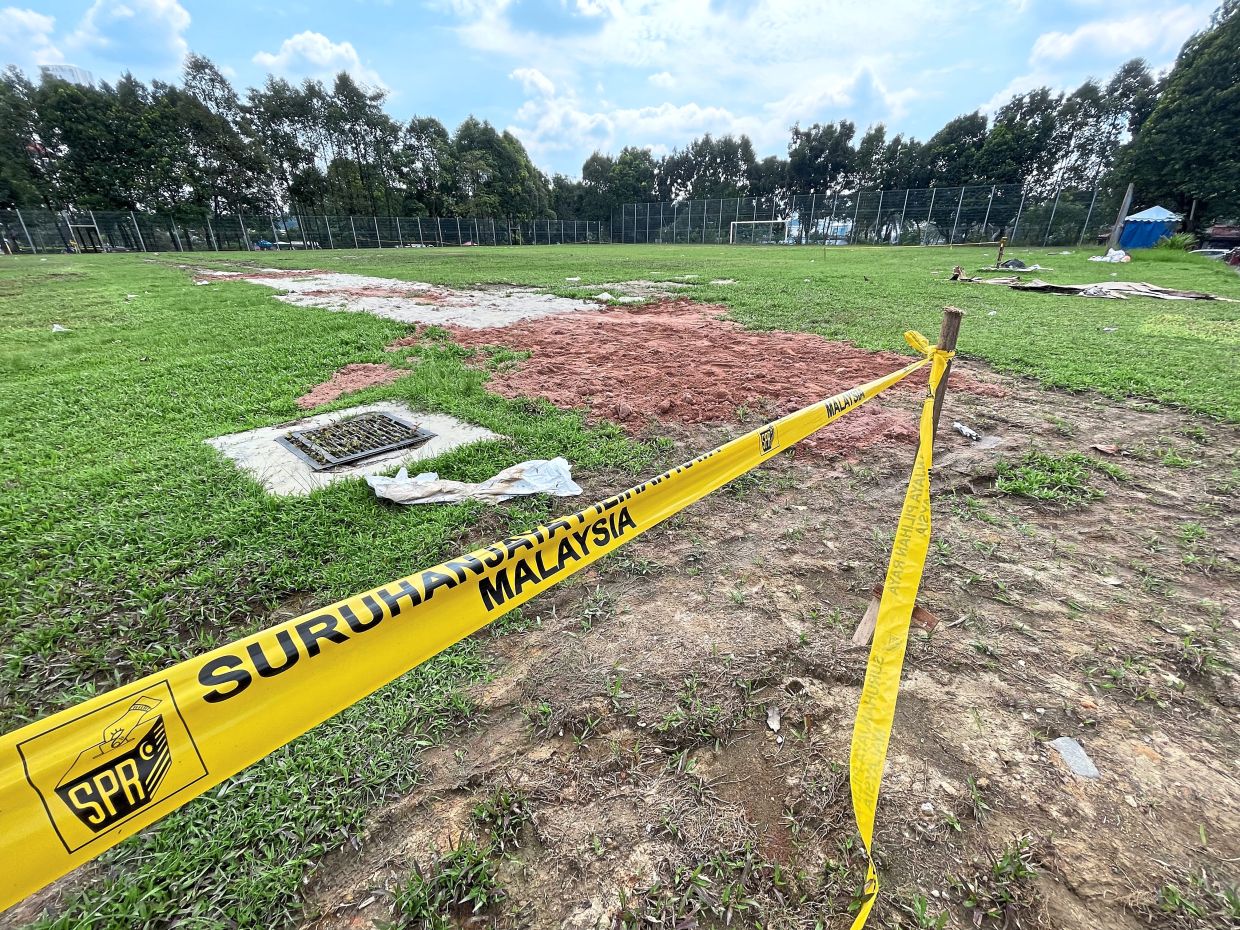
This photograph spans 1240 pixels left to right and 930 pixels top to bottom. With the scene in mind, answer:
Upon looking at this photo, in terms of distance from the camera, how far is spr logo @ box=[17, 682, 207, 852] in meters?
0.73

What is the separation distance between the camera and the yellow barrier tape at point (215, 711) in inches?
28.5

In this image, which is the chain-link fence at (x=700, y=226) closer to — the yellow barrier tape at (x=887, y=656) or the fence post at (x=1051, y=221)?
the fence post at (x=1051, y=221)

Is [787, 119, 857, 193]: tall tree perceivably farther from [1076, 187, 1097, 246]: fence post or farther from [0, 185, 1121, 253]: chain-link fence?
[1076, 187, 1097, 246]: fence post

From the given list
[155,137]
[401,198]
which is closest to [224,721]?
[155,137]

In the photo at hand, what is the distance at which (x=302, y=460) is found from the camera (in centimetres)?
321

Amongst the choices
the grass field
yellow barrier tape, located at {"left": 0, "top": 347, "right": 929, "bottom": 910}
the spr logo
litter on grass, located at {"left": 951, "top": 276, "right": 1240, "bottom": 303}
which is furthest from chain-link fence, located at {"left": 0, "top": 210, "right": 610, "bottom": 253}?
the spr logo

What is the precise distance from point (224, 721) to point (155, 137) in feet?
157

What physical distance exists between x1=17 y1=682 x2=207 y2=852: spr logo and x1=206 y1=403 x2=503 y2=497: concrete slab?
2.26m

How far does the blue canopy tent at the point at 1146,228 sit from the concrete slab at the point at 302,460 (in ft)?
99.4

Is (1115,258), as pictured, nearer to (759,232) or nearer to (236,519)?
(759,232)

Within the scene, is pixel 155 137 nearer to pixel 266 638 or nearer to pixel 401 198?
pixel 401 198

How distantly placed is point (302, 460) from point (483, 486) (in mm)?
1272

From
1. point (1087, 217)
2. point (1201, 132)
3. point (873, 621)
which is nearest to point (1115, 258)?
point (1087, 217)

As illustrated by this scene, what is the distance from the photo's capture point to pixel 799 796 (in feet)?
4.75
